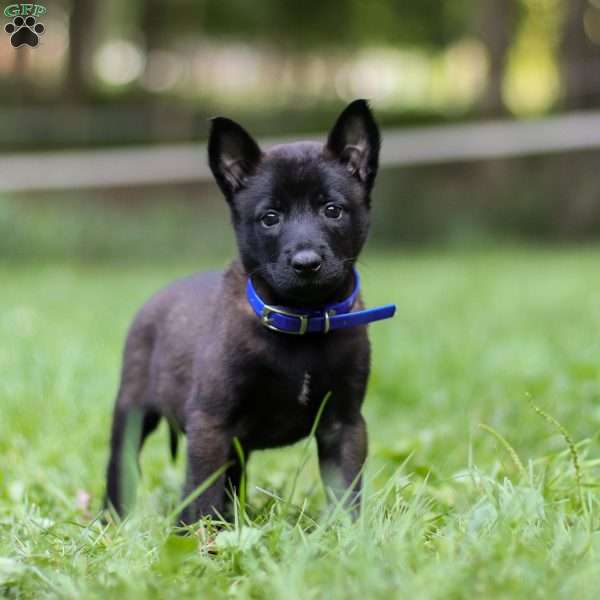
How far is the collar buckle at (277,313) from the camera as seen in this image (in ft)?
10.3

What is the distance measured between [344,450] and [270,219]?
742 millimetres

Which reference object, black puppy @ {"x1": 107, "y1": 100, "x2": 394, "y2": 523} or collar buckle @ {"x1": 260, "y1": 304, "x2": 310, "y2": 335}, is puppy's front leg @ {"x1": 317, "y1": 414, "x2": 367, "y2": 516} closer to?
black puppy @ {"x1": 107, "y1": 100, "x2": 394, "y2": 523}

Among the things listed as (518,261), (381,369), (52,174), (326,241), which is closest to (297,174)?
(326,241)

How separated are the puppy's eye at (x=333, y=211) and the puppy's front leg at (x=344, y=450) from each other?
623 millimetres

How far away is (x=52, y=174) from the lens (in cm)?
1767

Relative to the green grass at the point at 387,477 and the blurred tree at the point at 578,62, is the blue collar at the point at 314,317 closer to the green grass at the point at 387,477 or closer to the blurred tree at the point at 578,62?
the green grass at the point at 387,477

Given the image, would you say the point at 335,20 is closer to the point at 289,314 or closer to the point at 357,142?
the point at 357,142

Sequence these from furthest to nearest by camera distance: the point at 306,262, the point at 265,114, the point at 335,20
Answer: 1. the point at 335,20
2. the point at 265,114
3. the point at 306,262

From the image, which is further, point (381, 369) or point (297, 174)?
point (381, 369)

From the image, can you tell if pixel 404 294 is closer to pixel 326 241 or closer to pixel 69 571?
pixel 326 241

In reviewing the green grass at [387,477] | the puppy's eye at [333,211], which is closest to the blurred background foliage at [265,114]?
the green grass at [387,477]

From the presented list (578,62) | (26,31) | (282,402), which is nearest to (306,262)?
(282,402)

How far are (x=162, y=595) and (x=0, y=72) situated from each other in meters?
20.0

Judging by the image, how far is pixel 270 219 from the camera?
3203 mm
